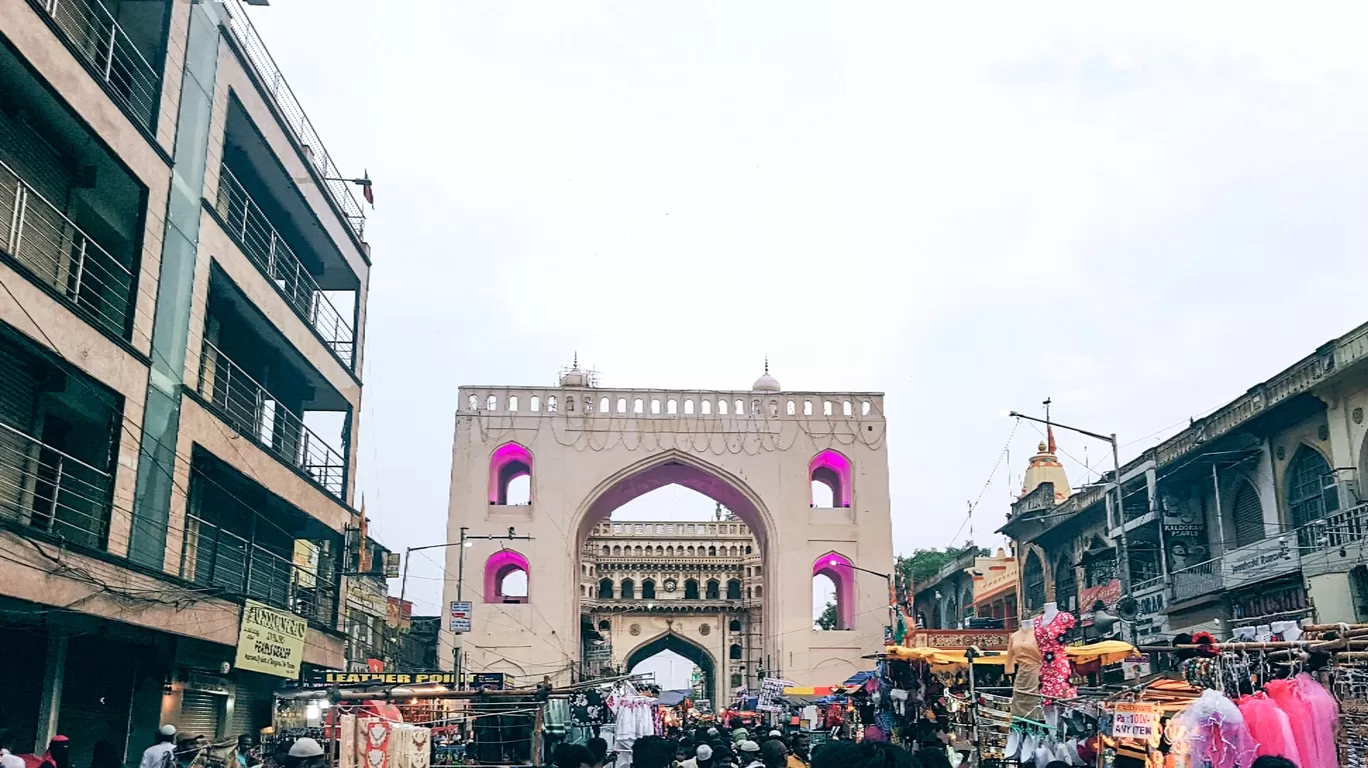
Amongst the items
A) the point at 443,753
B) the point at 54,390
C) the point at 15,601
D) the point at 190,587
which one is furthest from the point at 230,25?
the point at 443,753

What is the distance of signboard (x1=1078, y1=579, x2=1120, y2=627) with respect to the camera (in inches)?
998

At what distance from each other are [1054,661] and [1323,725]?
3851 mm

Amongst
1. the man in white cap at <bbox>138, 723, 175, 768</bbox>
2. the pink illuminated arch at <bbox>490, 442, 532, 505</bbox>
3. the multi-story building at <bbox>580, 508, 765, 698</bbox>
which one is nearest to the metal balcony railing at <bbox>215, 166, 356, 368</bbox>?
the man in white cap at <bbox>138, 723, 175, 768</bbox>

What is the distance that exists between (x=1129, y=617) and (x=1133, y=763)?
39.4 feet

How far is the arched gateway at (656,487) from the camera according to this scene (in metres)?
33.6

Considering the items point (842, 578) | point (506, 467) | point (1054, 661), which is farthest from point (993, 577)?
point (1054, 661)

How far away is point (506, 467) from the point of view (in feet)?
121

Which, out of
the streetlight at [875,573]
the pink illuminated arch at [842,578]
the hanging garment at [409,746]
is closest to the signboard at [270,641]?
the hanging garment at [409,746]

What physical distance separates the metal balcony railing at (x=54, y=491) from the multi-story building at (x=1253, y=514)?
15.3 metres

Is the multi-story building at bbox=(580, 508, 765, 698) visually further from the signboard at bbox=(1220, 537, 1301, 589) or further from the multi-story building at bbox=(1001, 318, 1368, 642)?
the signboard at bbox=(1220, 537, 1301, 589)

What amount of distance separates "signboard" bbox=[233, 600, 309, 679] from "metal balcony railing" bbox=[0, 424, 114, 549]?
286 centimetres

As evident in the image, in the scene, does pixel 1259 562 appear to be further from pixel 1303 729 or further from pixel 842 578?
pixel 842 578

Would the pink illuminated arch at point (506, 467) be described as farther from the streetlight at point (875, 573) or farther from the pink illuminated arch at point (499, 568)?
the streetlight at point (875, 573)

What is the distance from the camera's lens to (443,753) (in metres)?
14.9
